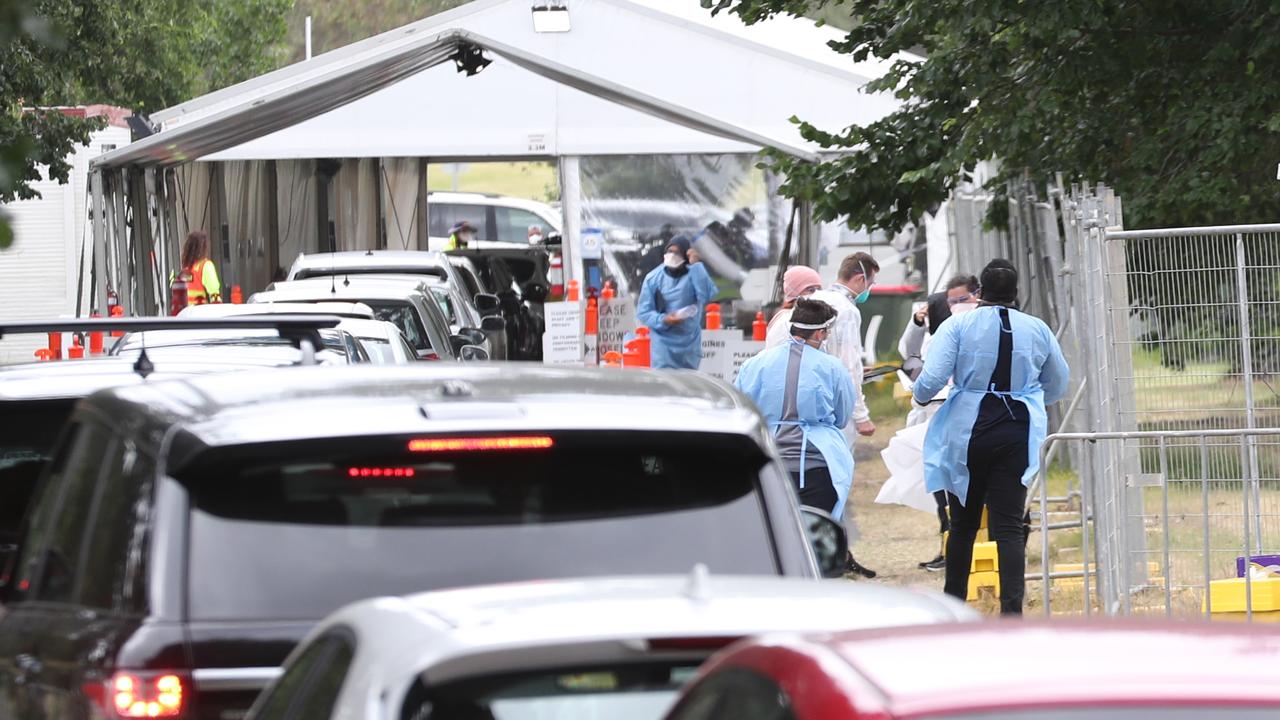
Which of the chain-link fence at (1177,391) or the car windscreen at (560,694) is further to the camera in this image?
the chain-link fence at (1177,391)

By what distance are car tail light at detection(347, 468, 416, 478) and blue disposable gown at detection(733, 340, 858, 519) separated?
5466 mm

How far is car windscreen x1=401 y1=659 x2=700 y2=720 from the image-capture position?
296 centimetres

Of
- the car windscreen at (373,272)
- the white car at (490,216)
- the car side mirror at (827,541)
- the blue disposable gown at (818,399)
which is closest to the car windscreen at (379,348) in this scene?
the blue disposable gown at (818,399)

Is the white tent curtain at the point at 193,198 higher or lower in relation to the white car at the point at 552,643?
higher

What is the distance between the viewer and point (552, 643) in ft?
9.68

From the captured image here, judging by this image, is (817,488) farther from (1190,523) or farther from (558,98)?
(558,98)

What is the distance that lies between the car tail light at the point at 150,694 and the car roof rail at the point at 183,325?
2354 millimetres

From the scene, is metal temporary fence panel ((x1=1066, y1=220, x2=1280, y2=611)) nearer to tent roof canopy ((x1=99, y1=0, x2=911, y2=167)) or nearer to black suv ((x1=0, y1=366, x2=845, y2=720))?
black suv ((x1=0, y1=366, x2=845, y2=720))

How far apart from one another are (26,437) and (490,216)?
34.4m

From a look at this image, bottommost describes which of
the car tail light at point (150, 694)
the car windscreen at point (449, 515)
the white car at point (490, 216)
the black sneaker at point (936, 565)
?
the black sneaker at point (936, 565)

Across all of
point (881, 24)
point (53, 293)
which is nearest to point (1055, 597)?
point (881, 24)

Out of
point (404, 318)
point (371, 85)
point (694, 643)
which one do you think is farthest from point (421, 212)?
point (694, 643)

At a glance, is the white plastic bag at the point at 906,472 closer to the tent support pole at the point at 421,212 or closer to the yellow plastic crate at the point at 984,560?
the yellow plastic crate at the point at 984,560

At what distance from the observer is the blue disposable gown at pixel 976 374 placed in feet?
30.7
